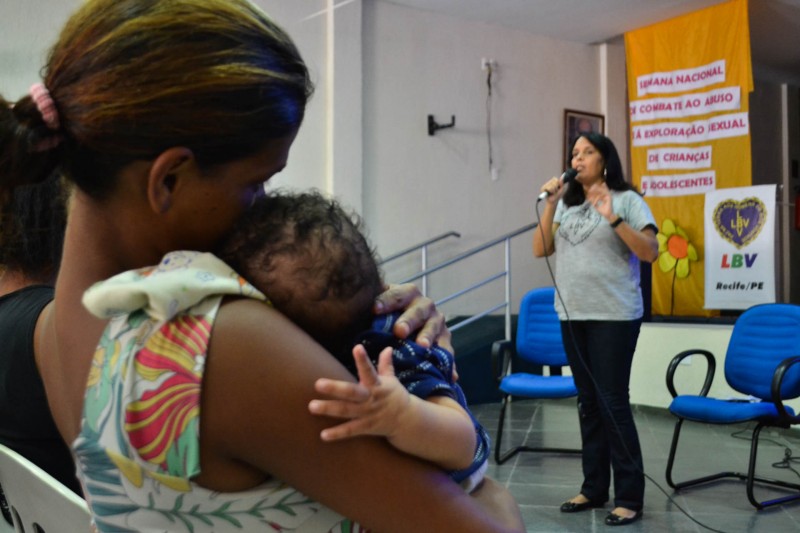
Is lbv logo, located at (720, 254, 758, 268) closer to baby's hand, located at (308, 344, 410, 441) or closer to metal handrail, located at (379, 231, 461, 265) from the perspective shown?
metal handrail, located at (379, 231, 461, 265)

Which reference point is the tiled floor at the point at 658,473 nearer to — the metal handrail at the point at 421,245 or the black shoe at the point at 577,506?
the black shoe at the point at 577,506

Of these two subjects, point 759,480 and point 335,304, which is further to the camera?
point 759,480

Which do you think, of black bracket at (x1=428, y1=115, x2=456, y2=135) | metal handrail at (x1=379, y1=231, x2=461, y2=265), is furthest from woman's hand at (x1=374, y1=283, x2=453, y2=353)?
black bracket at (x1=428, y1=115, x2=456, y2=135)

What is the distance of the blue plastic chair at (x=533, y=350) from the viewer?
14.4ft

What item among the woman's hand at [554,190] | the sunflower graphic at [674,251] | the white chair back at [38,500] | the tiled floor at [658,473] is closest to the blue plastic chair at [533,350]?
the tiled floor at [658,473]

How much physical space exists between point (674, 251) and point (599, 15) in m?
2.29

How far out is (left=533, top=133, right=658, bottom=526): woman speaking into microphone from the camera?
314cm

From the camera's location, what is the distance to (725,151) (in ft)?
20.1

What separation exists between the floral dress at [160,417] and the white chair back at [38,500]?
15cm

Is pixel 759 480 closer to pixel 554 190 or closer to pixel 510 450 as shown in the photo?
pixel 510 450

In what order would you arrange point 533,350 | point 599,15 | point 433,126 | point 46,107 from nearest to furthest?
1. point 46,107
2. point 533,350
3. point 433,126
4. point 599,15

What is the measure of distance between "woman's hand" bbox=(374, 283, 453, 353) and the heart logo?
4.97 m

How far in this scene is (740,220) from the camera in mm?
5480

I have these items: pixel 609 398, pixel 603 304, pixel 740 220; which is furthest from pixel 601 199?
pixel 740 220
